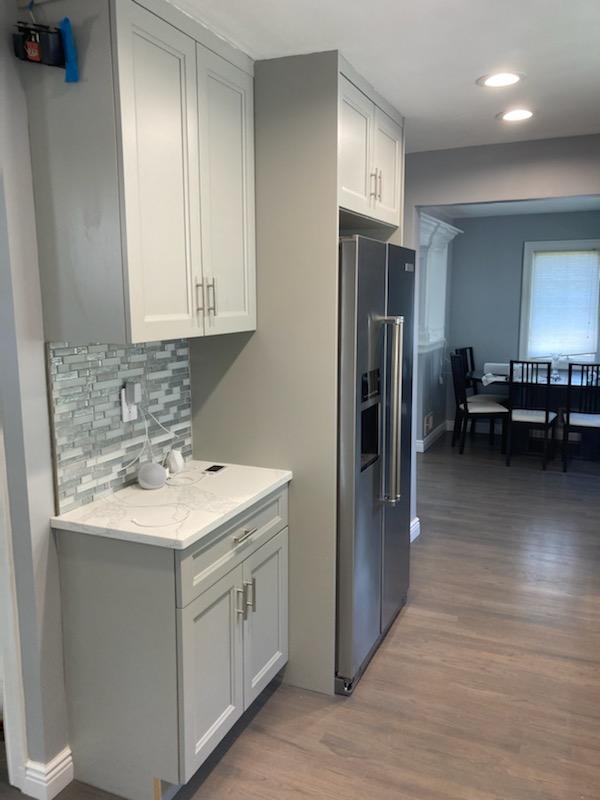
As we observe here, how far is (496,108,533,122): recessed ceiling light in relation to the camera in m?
3.13

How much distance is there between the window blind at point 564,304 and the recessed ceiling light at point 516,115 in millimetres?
4207

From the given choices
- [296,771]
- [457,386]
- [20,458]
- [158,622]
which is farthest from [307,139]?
[457,386]

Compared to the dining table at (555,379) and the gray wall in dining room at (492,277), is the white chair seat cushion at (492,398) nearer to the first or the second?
the dining table at (555,379)

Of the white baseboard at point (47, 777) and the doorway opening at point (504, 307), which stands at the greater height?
the doorway opening at point (504, 307)

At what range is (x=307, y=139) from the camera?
2.43m

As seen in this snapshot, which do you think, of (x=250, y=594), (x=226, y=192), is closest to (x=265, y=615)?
(x=250, y=594)

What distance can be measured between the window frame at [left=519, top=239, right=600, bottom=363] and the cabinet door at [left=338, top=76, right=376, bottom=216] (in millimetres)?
4941

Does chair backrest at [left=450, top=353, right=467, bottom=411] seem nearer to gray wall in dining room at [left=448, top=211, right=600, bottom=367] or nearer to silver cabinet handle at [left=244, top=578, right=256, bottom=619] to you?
gray wall in dining room at [left=448, top=211, right=600, bottom=367]

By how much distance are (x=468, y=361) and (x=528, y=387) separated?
1.24 meters

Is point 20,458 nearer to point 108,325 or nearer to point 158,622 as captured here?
point 108,325

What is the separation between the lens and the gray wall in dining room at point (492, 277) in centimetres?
720

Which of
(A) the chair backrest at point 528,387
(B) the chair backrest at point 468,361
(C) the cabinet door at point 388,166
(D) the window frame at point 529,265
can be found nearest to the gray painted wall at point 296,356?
(C) the cabinet door at point 388,166

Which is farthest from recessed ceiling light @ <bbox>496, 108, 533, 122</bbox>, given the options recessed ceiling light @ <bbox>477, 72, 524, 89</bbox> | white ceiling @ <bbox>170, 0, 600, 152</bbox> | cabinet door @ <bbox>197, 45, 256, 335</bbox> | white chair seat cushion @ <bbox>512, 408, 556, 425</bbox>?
white chair seat cushion @ <bbox>512, 408, 556, 425</bbox>

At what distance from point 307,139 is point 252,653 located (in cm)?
190
